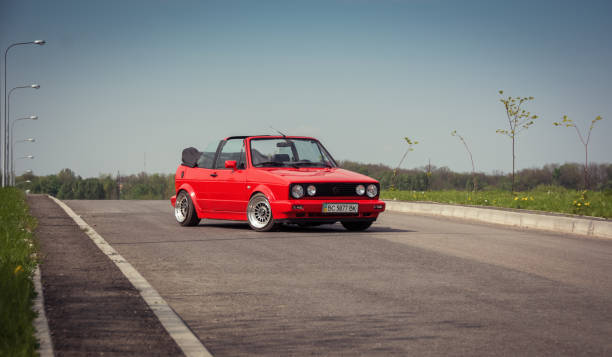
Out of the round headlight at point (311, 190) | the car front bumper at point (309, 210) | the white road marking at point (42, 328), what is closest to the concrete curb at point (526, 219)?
the car front bumper at point (309, 210)

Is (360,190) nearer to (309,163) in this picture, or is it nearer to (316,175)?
(316,175)

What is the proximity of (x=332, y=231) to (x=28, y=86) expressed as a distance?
41964 mm

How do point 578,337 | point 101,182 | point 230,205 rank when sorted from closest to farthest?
point 578,337 → point 230,205 → point 101,182

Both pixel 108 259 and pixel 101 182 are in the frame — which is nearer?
Result: pixel 108 259

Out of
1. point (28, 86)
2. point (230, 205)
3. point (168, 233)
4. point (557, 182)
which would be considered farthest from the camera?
point (28, 86)

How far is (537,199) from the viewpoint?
18.2 m

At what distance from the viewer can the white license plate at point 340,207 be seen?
1169 cm

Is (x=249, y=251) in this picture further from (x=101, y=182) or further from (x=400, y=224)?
(x=101, y=182)

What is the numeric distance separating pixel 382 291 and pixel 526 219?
29.2 feet

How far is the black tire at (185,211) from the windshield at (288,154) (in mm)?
1605

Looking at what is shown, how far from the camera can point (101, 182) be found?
17462 cm

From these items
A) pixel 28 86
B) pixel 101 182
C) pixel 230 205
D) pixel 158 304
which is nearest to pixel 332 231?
pixel 230 205

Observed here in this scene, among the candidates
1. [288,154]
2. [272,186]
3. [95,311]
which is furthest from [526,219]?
[95,311]

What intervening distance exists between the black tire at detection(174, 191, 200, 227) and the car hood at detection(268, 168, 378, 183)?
193 cm
